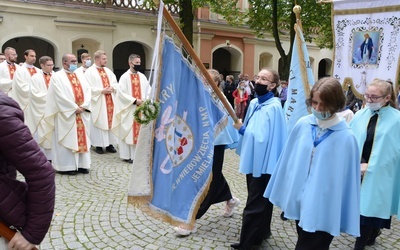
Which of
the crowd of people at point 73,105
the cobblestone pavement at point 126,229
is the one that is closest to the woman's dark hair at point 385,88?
the cobblestone pavement at point 126,229

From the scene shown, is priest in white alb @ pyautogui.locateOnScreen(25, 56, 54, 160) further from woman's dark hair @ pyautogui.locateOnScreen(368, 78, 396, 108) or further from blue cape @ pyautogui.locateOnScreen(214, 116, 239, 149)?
woman's dark hair @ pyautogui.locateOnScreen(368, 78, 396, 108)

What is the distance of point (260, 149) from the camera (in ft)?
11.7

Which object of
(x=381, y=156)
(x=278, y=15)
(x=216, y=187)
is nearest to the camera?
(x=381, y=156)

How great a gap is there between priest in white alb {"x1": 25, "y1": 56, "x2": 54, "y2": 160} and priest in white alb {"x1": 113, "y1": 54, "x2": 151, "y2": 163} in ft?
4.66

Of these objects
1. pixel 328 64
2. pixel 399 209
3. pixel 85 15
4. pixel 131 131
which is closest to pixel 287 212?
pixel 399 209

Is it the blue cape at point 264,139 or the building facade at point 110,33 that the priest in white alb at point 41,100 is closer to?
the blue cape at point 264,139

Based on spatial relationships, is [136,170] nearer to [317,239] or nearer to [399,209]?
[317,239]

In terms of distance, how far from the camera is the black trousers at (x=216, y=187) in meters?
4.32

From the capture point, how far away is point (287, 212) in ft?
9.02

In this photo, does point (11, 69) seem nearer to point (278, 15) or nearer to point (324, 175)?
point (324, 175)

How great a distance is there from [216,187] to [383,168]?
182 cm

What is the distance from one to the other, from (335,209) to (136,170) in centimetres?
163

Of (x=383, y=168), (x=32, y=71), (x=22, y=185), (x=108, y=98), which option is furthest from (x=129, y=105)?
(x=22, y=185)

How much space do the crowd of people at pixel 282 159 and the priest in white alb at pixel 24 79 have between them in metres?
1.23
